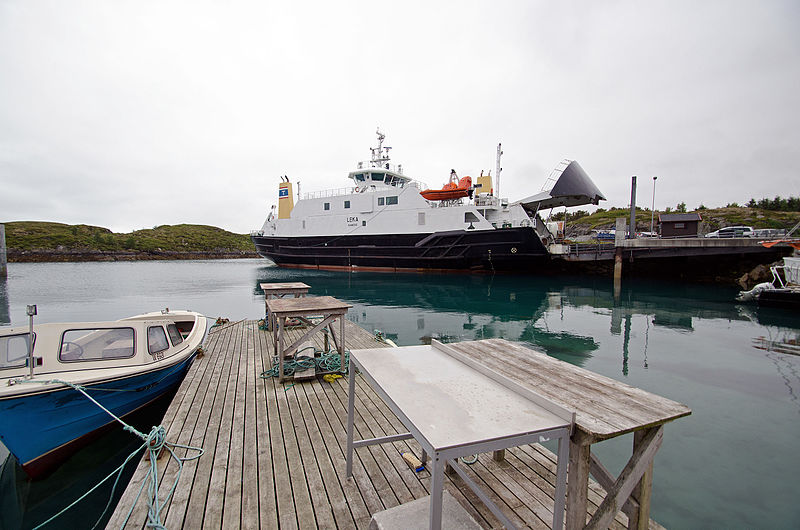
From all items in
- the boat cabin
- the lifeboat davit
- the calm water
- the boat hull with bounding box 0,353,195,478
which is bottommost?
the calm water

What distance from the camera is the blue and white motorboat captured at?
3.33 meters

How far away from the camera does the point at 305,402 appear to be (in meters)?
4.04

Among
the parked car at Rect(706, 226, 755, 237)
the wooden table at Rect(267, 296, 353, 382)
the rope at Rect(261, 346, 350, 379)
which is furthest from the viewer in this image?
the parked car at Rect(706, 226, 755, 237)

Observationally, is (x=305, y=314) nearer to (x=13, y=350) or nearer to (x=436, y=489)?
(x=13, y=350)

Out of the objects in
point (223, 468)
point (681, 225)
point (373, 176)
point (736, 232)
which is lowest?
point (223, 468)

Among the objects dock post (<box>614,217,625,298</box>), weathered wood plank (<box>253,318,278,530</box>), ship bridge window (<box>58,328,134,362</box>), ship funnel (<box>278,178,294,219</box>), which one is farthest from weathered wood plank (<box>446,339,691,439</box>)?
ship funnel (<box>278,178,294,219</box>)

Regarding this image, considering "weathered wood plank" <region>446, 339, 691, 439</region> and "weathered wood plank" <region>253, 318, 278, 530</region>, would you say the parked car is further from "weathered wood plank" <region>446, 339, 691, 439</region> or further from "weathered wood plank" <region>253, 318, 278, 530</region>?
"weathered wood plank" <region>253, 318, 278, 530</region>

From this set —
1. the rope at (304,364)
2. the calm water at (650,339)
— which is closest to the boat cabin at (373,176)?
the calm water at (650,339)

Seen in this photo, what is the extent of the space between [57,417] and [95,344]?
0.94 meters

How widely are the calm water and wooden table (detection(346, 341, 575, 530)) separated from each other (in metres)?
2.55

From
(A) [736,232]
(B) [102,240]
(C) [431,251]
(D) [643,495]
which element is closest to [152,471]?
(D) [643,495]

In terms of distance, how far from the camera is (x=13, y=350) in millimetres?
3666

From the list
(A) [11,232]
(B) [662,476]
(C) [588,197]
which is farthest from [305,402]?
(A) [11,232]

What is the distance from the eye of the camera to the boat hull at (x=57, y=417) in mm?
3279
